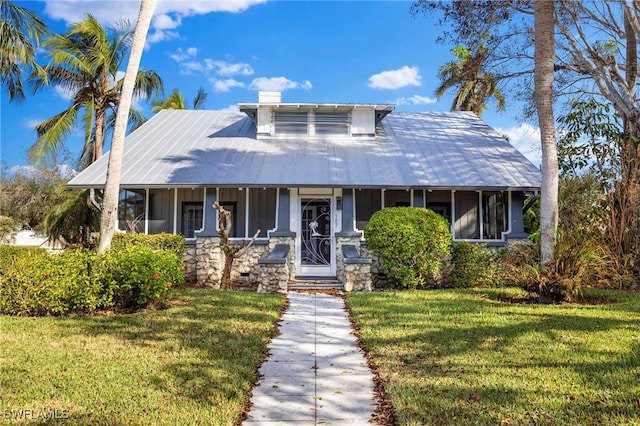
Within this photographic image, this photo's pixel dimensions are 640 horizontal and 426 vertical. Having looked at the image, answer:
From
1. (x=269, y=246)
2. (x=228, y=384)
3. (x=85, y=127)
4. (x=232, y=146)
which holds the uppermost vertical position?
(x=85, y=127)

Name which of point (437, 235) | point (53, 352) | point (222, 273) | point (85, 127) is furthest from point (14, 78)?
point (437, 235)

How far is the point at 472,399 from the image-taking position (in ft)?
14.5

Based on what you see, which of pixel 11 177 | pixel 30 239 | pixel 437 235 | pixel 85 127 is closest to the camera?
pixel 437 235

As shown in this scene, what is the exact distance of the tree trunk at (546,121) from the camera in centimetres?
921

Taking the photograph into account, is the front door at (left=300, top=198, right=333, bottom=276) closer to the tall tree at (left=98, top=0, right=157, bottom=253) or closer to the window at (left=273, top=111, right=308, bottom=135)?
the window at (left=273, top=111, right=308, bottom=135)

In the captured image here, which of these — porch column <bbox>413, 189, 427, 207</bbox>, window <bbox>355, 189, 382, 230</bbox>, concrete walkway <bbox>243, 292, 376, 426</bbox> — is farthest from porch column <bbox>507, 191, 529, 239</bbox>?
concrete walkway <bbox>243, 292, 376, 426</bbox>

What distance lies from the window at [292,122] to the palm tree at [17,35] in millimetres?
8032

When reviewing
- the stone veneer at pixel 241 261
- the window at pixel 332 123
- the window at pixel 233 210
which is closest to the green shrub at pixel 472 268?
the stone veneer at pixel 241 261

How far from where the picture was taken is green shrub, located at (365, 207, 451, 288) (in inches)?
463

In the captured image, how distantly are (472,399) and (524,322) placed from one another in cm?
330

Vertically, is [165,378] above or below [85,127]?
below

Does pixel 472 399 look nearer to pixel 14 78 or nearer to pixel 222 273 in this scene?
pixel 222 273

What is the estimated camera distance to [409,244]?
11.7m

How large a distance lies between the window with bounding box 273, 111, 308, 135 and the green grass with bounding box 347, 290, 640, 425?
362 inches
